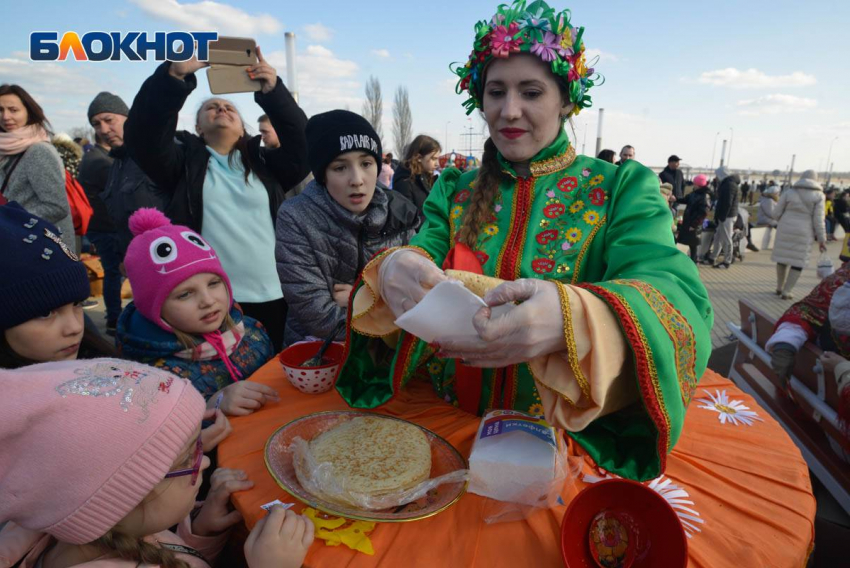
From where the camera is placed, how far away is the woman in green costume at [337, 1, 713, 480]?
36.3 inches

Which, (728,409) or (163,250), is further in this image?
(163,250)

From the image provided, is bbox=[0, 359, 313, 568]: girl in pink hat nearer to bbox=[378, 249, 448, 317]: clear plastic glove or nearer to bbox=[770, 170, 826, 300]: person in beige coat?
bbox=[378, 249, 448, 317]: clear plastic glove

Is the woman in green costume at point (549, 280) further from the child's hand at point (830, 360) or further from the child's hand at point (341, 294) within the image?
the child's hand at point (830, 360)

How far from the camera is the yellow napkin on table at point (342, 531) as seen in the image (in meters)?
1.02

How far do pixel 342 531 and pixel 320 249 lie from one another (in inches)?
61.1

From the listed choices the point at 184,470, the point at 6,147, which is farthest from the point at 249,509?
the point at 6,147

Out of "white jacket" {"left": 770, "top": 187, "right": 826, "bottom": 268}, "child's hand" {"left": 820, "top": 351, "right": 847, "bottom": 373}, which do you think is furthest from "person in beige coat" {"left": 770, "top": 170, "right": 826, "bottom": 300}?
"child's hand" {"left": 820, "top": 351, "right": 847, "bottom": 373}

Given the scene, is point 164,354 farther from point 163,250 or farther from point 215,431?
point 215,431

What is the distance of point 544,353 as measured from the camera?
3.03ft

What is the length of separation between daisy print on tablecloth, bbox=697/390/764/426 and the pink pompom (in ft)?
7.77

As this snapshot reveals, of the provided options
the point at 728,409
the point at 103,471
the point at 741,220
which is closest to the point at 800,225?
the point at 741,220

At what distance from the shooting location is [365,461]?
123 centimetres

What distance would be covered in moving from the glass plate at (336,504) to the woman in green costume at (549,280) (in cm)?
14

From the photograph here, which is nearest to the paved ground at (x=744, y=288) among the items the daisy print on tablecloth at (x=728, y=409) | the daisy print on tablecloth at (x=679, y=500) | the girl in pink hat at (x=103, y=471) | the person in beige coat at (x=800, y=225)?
Result: the person in beige coat at (x=800, y=225)
